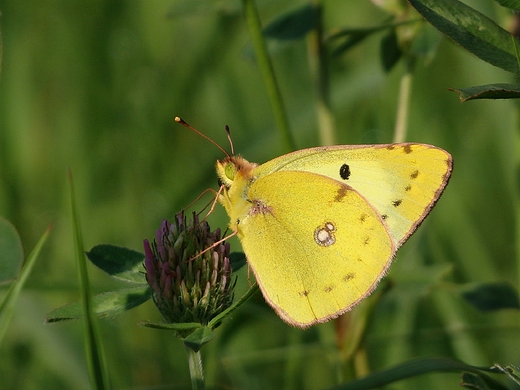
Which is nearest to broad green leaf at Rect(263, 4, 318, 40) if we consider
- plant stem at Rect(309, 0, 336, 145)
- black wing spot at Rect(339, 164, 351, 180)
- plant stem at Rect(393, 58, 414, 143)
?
plant stem at Rect(309, 0, 336, 145)

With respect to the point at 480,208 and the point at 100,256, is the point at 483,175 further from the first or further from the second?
the point at 100,256

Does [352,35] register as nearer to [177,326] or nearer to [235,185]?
[235,185]

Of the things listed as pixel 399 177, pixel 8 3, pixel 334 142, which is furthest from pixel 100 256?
pixel 8 3

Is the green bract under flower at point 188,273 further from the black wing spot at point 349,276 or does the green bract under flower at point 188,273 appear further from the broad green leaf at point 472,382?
the broad green leaf at point 472,382

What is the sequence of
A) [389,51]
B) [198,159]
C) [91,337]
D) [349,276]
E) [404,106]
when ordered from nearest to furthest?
1. [91,337]
2. [349,276]
3. [404,106]
4. [389,51]
5. [198,159]

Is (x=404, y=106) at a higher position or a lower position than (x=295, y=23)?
lower

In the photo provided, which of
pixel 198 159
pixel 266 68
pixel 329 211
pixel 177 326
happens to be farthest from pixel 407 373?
pixel 198 159
